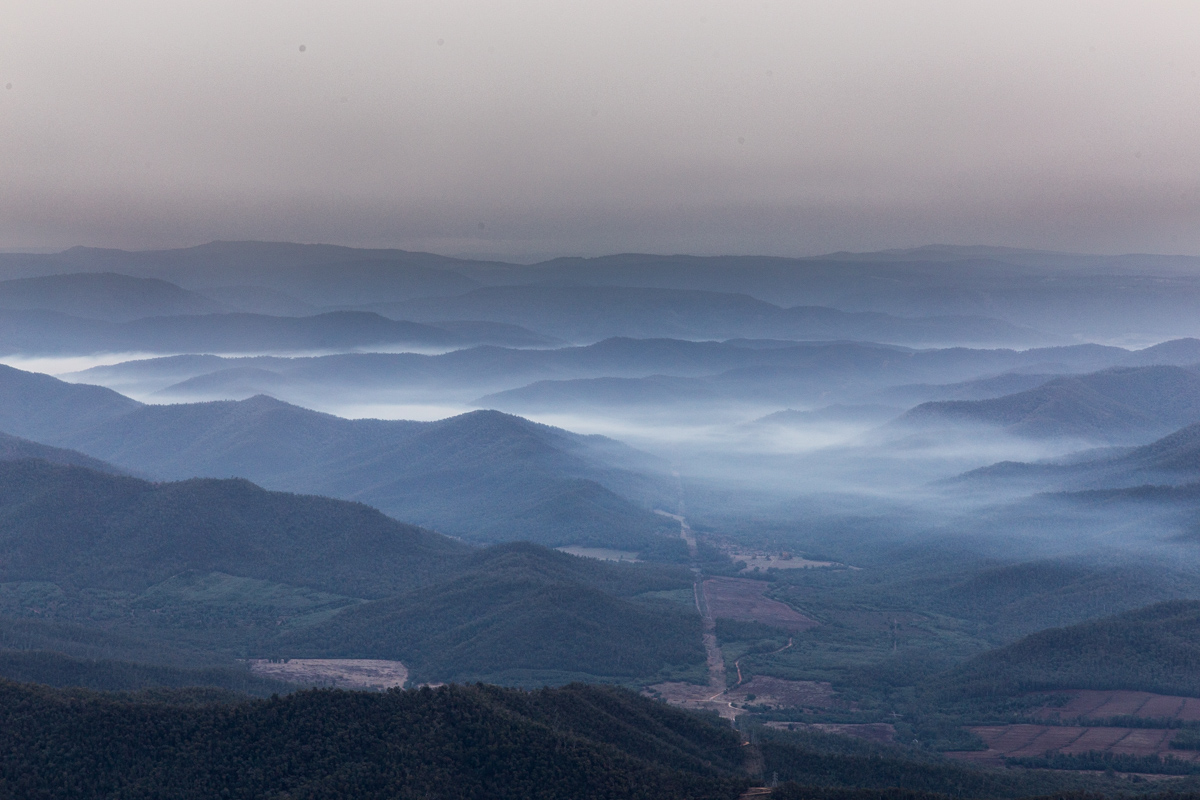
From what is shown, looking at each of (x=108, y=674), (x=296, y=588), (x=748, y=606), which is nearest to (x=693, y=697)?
(x=748, y=606)

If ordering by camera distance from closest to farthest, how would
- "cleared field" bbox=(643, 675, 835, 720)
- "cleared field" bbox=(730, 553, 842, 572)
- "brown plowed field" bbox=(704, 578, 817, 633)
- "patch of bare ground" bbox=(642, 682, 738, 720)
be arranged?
"patch of bare ground" bbox=(642, 682, 738, 720) → "cleared field" bbox=(643, 675, 835, 720) → "brown plowed field" bbox=(704, 578, 817, 633) → "cleared field" bbox=(730, 553, 842, 572)

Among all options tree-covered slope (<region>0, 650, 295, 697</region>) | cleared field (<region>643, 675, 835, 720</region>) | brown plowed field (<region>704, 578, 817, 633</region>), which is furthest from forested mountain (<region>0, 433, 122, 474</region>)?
cleared field (<region>643, 675, 835, 720</region>)

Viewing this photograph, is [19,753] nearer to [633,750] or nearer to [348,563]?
[633,750]

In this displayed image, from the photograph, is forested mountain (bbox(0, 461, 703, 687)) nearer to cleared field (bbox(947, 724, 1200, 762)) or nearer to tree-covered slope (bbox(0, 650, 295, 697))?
tree-covered slope (bbox(0, 650, 295, 697))

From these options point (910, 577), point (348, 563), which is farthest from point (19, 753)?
point (910, 577)

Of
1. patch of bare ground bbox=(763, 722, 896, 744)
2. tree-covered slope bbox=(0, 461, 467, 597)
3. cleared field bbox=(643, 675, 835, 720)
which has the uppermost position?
tree-covered slope bbox=(0, 461, 467, 597)

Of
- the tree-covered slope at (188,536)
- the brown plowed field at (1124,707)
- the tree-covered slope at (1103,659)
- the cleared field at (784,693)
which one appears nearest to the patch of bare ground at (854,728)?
the cleared field at (784,693)
